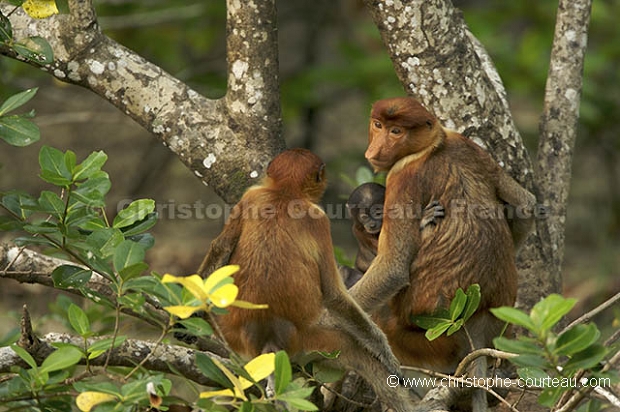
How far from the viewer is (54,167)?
9.45 feet

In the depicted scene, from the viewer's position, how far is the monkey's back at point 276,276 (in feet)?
10.6

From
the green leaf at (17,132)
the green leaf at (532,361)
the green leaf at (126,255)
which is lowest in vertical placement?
the green leaf at (532,361)

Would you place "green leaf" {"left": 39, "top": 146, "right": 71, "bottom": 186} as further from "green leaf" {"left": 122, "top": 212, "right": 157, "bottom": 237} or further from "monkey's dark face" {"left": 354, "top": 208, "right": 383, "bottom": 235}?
"monkey's dark face" {"left": 354, "top": 208, "right": 383, "bottom": 235}

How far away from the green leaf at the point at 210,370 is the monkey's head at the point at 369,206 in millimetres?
1879

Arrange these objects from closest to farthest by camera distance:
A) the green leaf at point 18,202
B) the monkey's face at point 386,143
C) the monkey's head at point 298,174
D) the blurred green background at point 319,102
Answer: the green leaf at point 18,202 → the monkey's head at point 298,174 → the monkey's face at point 386,143 → the blurred green background at point 319,102

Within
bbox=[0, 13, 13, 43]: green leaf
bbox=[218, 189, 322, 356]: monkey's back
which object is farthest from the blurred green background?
bbox=[218, 189, 322, 356]: monkey's back

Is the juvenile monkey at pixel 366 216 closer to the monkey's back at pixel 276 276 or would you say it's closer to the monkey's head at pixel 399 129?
the monkey's head at pixel 399 129

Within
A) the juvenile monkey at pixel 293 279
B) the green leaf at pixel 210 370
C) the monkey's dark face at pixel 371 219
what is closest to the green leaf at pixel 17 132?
the juvenile monkey at pixel 293 279

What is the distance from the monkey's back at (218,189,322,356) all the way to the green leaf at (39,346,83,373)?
2.56 feet

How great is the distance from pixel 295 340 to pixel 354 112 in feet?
25.9

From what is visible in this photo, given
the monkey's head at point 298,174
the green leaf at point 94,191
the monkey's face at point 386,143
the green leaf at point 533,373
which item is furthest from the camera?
the monkey's face at point 386,143

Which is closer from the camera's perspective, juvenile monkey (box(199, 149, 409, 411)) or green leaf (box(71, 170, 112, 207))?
green leaf (box(71, 170, 112, 207))

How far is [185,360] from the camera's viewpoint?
3.57 m

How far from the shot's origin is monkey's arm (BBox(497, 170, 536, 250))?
3.95 metres
